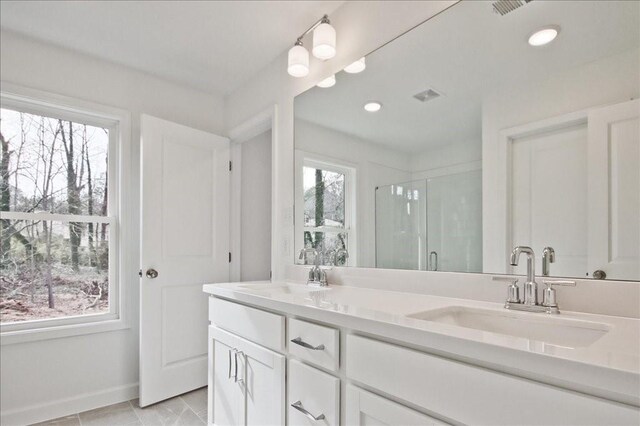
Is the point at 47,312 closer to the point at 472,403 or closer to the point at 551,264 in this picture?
the point at 472,403

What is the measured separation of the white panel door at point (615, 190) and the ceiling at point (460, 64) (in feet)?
0.69

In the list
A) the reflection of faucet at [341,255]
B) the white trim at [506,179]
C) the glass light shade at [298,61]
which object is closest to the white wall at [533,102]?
the white trim at [506,179]

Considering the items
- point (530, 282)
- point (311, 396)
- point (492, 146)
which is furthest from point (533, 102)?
point (311, 396)

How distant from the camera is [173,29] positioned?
2.17 m

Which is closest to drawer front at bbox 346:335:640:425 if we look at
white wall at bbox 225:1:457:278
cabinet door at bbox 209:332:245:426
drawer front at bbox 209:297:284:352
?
drawer front at bbox 209:297:284:352

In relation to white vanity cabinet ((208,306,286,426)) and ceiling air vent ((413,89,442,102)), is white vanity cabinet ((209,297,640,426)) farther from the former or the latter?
ceiling air vent ((413,89,442,102))

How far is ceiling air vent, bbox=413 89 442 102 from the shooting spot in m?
1.58

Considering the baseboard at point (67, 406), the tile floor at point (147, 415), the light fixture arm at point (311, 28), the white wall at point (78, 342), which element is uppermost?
the light fixture arm at point (311, 28)

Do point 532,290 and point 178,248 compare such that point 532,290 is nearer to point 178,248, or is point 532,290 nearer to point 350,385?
point 350,385

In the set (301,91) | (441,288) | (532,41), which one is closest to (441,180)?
(441,288)

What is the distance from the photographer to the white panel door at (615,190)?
101 centimetres

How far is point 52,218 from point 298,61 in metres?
1.92

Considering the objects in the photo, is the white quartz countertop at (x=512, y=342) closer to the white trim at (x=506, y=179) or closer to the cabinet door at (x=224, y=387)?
the white trim at (x=506, y=179)

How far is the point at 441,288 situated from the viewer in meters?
1.43
